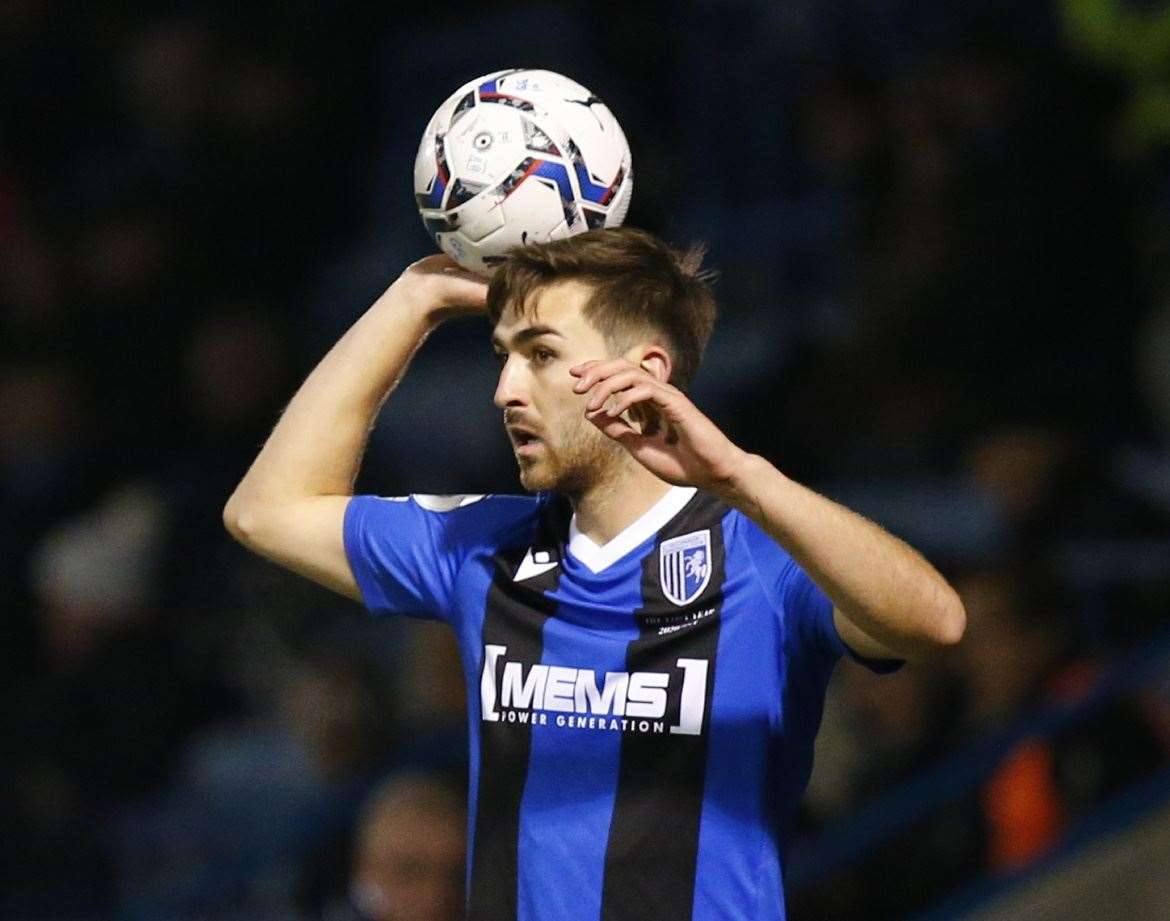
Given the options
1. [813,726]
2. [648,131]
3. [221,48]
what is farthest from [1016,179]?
[221,48]

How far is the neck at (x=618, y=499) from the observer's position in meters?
3.43

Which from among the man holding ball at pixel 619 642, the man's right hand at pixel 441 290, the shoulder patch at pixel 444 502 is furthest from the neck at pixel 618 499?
the man's right hand at pixel 441 290

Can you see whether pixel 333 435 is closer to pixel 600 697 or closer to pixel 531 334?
pixel 531 334

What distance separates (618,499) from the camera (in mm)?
3432

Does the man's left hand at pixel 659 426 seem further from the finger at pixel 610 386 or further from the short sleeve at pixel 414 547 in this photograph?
the short sleeve at pixel 414 547

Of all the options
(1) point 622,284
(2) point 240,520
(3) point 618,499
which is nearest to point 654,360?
(1) point 622,284

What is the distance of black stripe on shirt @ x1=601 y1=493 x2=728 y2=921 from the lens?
3211 mm

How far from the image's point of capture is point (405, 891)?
5320 mm

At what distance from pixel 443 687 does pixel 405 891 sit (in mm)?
1275

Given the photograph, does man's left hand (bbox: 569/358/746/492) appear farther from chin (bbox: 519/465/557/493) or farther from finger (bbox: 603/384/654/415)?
chin (bbox: 519/465/557/493)

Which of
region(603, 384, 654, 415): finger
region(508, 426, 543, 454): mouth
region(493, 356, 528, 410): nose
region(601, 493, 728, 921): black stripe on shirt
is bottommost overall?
region(601, 493, 728, 921): black stripe on shirt

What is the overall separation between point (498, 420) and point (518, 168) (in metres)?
4.26

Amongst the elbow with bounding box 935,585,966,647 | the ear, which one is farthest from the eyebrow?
the elbow with bounding box 935,585,966,647

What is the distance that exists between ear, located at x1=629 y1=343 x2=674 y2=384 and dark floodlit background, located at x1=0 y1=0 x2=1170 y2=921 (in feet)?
1.89
